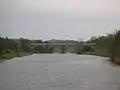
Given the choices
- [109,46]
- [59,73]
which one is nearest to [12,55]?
[59,73]

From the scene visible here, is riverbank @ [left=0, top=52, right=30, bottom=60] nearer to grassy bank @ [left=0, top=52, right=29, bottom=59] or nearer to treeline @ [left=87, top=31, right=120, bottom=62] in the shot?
grassy bank @ [left=0, top=52, right=29, bottom=59]

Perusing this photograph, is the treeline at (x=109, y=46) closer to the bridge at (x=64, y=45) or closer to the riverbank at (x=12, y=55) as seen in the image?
the bridge at (x=64, y=45)

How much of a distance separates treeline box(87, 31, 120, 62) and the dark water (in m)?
0.05

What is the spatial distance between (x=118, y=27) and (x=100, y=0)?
8.5 inches

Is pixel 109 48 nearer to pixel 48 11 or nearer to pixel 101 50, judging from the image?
pixel 101 50

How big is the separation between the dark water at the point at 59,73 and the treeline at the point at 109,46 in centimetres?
5

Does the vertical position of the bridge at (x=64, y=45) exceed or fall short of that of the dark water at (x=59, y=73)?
it exceeds it

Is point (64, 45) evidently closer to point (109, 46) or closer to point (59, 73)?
point (59, 73)

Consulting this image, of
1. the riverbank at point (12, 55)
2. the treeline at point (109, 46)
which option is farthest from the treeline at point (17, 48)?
the treeline at point (109, 46)

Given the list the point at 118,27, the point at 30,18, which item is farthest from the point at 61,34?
the point at 118,27

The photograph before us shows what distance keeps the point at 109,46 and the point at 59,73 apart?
0.37 meters

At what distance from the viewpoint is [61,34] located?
2.25 metres

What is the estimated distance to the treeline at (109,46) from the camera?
2213 mm

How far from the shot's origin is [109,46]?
2.22 meters
